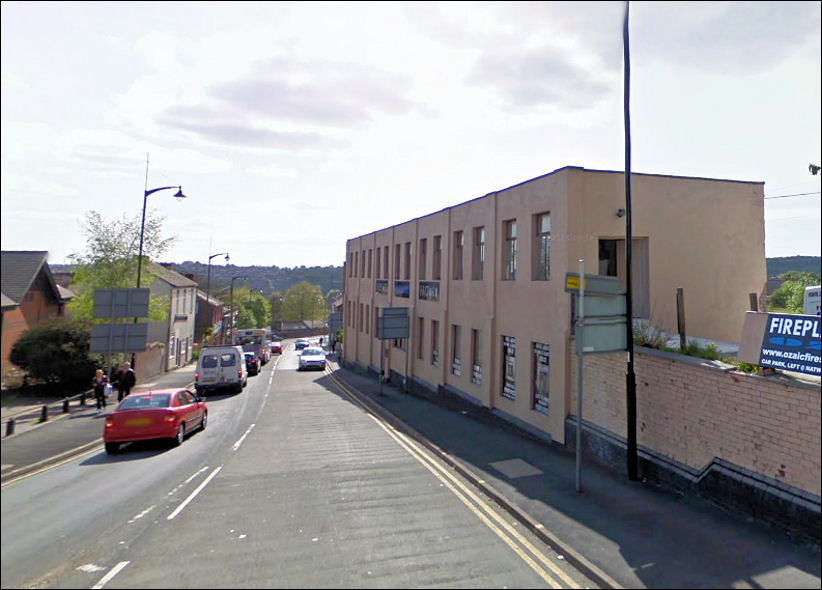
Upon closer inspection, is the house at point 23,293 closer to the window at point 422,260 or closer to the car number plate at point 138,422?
the car number plate at point 138,422

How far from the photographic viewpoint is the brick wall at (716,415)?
607 centimetres

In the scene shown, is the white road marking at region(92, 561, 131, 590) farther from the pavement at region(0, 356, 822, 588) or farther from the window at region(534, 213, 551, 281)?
the window at region(534, 213, 551, 281)

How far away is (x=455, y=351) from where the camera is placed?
19125mm

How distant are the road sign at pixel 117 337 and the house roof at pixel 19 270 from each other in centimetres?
128

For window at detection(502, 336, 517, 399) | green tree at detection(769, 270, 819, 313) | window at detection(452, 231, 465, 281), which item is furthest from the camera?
window at detection(452, 231, 465, 281)

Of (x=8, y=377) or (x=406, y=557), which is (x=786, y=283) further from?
(x=8, y=377)

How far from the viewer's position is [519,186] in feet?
46.3

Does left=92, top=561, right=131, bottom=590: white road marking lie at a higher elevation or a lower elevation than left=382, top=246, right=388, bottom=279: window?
lower

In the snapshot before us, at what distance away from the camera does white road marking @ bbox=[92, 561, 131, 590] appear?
186 inches

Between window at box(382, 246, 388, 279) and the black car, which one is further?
the black car

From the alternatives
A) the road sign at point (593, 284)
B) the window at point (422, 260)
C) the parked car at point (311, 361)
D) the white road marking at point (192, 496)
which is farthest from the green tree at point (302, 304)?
the road sign at point (593, 284)

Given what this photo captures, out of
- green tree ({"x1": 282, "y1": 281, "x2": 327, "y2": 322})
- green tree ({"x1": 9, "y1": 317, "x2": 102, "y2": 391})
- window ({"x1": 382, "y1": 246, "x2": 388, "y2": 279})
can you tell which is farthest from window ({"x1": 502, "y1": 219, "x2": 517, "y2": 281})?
green tree ({"x1": 282, "y1": 281, "x2": 327, "y2": 322})

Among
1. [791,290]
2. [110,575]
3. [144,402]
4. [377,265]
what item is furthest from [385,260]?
[110,575]

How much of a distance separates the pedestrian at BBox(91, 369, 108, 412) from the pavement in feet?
0.60
